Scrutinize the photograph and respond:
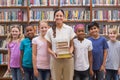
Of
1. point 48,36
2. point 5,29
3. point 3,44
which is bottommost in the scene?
point 3,44

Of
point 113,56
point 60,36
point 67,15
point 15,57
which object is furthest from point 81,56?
point 67,15

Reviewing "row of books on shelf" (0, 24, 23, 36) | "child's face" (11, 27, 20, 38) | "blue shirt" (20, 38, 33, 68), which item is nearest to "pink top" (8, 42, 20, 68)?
"child's face" (11, 27, 20, 38)

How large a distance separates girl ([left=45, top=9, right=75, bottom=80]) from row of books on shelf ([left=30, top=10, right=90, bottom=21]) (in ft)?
7.30

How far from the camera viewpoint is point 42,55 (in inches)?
145

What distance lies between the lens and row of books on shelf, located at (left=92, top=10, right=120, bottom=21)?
573 cm

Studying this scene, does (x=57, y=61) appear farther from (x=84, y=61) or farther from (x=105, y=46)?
(x=105, y=46)

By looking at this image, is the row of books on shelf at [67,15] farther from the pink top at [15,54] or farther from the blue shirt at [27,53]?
the blue shirt at [27,53]

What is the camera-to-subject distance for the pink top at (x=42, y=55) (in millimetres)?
3676

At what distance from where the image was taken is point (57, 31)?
3494 millimetres

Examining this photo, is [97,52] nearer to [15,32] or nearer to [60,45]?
[60,45]

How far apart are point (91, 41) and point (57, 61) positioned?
64 cm

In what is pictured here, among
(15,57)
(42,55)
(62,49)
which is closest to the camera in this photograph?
(62,49)

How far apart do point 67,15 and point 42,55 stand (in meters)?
2.22

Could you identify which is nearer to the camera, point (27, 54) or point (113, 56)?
point (27, 54)
